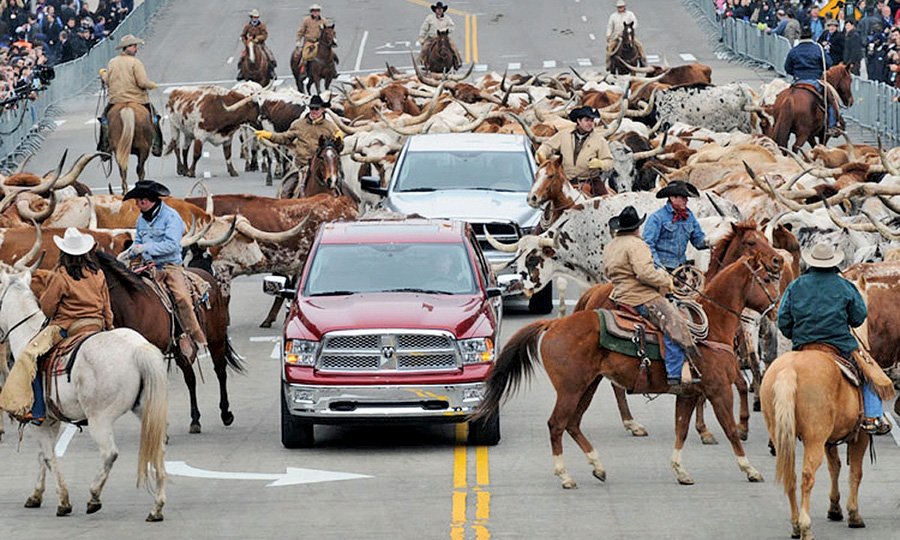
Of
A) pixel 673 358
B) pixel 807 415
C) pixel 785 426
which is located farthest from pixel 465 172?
pixel 785 426

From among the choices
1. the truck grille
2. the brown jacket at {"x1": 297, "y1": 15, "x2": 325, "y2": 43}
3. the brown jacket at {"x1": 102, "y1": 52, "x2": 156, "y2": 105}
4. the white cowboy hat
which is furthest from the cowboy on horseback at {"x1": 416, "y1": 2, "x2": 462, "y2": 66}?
the white cowboy hat

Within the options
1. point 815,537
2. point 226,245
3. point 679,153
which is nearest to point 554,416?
point 815,537

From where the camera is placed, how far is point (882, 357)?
16.6m

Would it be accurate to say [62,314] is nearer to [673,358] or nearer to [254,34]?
[673,358]

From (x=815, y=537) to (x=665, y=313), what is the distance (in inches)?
102

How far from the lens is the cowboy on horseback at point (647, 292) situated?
1557cm

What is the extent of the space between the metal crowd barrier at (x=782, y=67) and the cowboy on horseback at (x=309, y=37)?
12001 mm

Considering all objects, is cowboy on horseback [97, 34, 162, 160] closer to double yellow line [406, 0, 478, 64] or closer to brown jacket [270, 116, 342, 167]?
brown jacket [270, 116, 342, 167]

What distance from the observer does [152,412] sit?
1439 cm

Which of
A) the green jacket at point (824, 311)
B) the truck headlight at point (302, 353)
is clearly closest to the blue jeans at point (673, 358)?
the green jacket at point (824, 311)

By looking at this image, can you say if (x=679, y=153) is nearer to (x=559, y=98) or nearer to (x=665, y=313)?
(x=559, y=98)

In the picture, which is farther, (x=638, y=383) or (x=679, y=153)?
(x=679, y=153)

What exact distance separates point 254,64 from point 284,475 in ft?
102

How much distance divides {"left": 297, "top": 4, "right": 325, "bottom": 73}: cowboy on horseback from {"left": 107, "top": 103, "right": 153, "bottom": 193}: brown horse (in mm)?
14181
